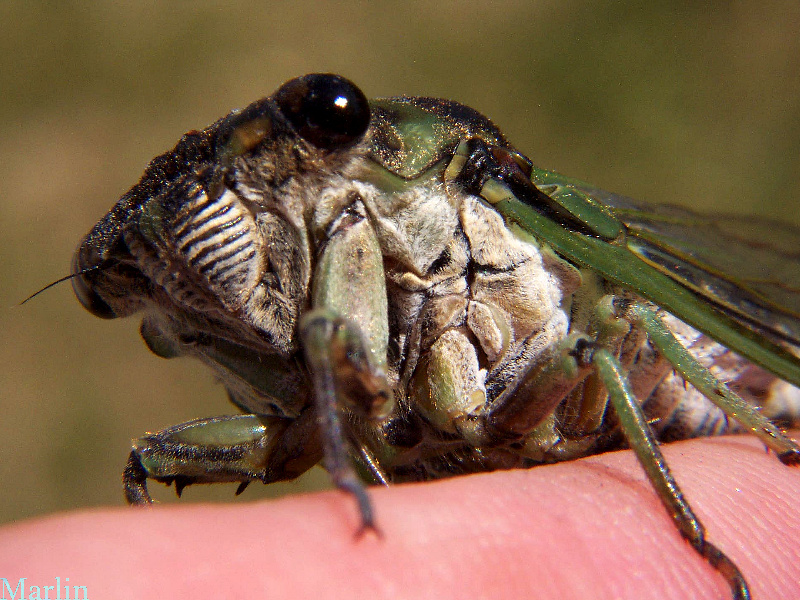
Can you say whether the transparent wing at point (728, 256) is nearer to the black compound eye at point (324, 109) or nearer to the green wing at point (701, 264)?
the green wing at point (701, 264)

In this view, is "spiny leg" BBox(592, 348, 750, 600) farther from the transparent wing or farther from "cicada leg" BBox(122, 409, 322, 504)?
"cicada leg" BBox(122, 409, 322, 504)

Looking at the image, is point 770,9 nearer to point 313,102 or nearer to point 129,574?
point 313,102

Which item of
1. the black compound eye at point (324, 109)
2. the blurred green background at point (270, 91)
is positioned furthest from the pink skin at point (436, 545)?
the blurred green background at point (270, 91)

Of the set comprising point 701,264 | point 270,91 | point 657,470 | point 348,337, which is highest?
point 270,91

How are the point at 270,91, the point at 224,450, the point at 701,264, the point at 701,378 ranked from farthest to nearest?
the point at 270,91
the point at 701,264
the point at 224,450
the point at 701,378

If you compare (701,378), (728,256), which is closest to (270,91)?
(728,256)

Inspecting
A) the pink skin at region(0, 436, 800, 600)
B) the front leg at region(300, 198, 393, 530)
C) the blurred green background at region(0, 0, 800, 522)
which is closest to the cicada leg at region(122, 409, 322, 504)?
the front leg at region(300, 198, 393, 530)

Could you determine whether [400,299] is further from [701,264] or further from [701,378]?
[701,264]

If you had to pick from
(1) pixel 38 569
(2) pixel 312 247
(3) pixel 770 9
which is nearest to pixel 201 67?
(3) pixel 770 9
